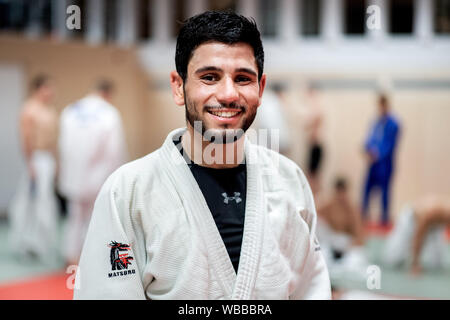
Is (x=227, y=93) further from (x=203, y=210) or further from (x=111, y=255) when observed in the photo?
(x=111, y=255)

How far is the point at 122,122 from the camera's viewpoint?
9586 mm

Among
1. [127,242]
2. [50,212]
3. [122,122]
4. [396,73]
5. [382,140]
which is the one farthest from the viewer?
[122,122]

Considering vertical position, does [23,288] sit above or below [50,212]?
below

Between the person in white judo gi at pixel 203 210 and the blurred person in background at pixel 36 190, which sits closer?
the person in white judo gi at pixel 203 210

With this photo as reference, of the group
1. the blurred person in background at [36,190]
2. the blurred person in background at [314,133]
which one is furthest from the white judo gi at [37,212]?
A: the blurred person in background at [314,133]

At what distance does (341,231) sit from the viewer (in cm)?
561

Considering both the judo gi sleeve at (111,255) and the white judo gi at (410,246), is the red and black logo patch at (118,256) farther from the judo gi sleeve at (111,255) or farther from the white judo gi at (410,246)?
the white judo gi at (410,246)

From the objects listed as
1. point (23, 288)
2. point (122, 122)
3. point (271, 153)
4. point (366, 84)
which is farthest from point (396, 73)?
point (271, 153)

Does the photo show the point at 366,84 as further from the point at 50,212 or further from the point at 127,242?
the point at 127,242

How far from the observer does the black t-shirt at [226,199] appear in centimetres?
150

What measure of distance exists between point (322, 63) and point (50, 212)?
193 inches

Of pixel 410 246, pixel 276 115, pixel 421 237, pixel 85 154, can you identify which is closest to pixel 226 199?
pixel 85 154

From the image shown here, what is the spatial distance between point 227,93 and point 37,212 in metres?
4.82

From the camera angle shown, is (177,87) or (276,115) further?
(276,115)
